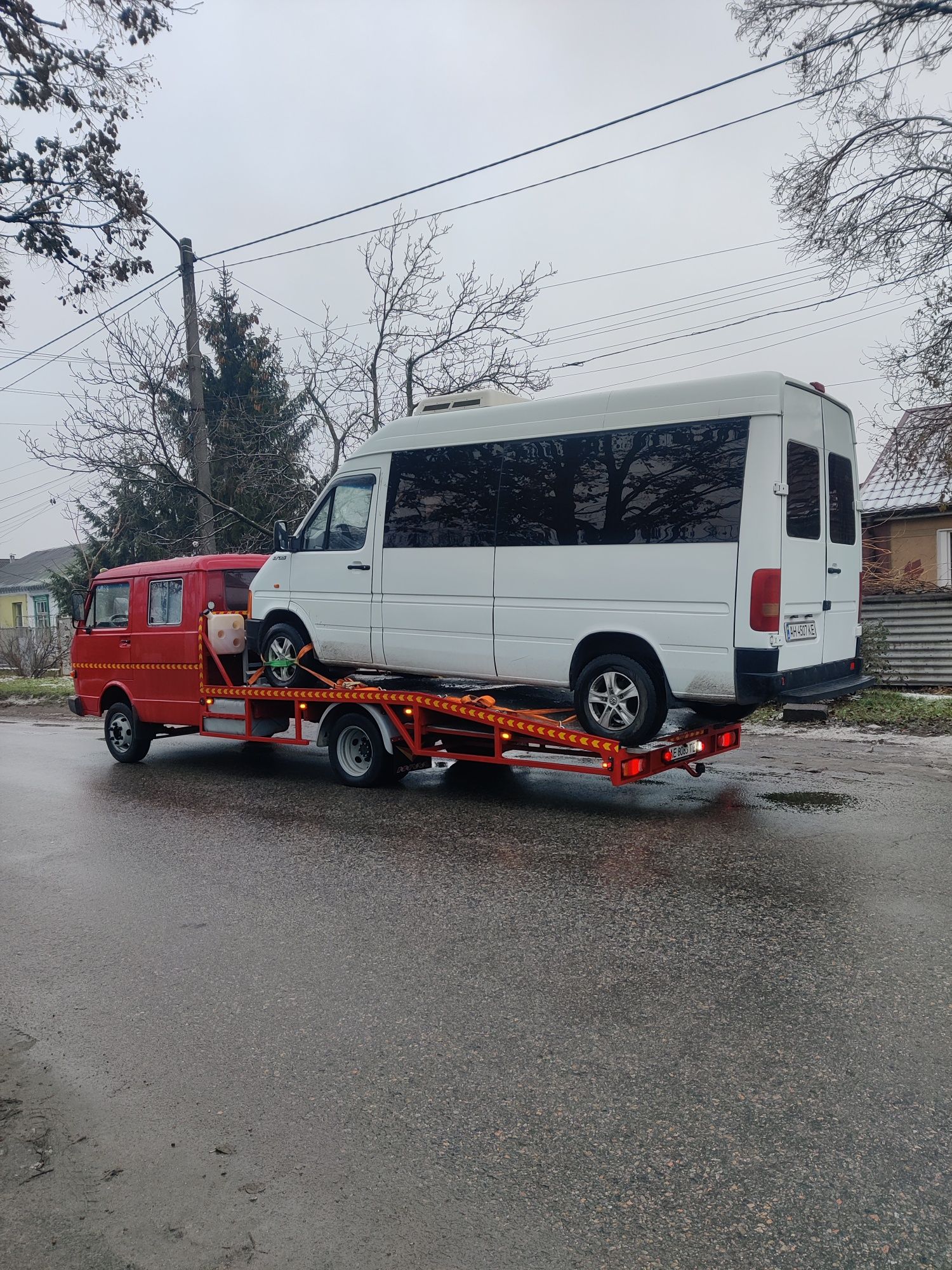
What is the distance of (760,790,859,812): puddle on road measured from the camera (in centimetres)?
789

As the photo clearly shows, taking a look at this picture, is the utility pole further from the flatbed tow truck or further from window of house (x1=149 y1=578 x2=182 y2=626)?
the flatbed tow truck

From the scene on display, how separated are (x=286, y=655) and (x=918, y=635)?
9813 mm

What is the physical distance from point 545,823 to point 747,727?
20.0ft

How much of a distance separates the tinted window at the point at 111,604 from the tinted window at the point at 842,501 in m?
7.72

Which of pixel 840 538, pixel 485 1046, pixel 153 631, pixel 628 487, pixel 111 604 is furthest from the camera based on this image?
pixel 111 604

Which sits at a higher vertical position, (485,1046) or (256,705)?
(256,705)

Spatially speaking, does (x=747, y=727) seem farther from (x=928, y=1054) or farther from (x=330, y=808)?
(x=928, y=1054)

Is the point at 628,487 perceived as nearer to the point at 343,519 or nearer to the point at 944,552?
the point at 343,519

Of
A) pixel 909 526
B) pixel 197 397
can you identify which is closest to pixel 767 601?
pixel 197 397

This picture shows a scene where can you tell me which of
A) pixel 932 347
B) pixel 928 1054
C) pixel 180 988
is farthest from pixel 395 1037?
pixel 932 347

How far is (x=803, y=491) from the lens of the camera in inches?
287

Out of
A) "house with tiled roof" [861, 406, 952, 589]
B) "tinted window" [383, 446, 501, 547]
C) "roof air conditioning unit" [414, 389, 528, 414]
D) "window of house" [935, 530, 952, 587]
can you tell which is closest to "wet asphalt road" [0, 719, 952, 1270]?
"tinted window" [383, 446, 501, 547]

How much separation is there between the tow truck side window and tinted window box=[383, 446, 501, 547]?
4128 millimetres

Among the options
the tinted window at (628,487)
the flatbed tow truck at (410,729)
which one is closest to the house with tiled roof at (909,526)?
the flatbed tow truck at (410,729)
